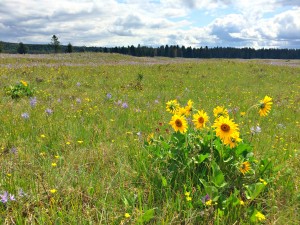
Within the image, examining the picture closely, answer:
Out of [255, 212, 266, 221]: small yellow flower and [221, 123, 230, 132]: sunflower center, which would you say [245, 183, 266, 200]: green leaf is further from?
[221, 123, 230, 132]: sunflower center

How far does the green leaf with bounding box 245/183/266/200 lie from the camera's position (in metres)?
2.60

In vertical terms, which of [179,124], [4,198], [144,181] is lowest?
[144,181]

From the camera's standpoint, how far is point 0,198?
2486 millimetres

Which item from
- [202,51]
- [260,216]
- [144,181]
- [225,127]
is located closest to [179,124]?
[225,127]

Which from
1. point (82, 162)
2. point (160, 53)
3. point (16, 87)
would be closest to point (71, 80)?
point (16, 87)

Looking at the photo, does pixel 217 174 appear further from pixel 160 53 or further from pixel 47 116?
pixel 160 53

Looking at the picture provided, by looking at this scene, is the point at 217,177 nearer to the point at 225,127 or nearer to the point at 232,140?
the point at 232,140

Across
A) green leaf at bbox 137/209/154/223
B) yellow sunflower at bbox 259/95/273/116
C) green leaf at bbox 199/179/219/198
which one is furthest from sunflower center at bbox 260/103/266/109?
green leaf at bbox 137/209/154/223

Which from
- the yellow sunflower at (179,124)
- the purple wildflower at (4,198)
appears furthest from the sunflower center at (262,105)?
the purple wildflower at (4,198)

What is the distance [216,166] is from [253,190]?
483mm

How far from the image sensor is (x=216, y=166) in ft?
8.74

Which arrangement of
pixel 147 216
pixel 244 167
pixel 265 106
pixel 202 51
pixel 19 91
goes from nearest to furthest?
pixel 147 216 < pixel 244 167 < pixel 265 106 < pixel 19 91 < pixel 202 51

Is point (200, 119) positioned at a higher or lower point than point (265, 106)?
lower

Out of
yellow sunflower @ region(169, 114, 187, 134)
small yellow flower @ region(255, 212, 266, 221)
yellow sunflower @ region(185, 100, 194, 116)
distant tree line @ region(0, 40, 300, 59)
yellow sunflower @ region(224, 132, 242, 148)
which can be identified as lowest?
small yellow flower @ region(255, 212, 266, 221)
